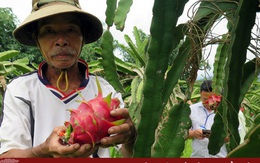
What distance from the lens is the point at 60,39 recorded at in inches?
48.9

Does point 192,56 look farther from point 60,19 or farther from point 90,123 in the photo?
point 60,19

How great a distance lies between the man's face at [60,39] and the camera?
1245 millimetres

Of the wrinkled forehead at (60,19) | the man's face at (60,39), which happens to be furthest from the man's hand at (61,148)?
the wrinkled forehead at (60,19)

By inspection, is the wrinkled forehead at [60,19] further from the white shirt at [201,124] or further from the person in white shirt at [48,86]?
the white shirt at [201,124]

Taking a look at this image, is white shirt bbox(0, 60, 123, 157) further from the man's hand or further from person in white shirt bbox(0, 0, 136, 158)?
the man's hand

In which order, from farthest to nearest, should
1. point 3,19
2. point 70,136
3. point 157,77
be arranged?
point 3,19 → point 157,77 → point 70,136

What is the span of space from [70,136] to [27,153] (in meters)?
0.23

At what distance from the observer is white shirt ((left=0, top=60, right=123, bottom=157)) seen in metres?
1.18

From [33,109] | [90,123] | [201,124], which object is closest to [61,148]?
[90,123]

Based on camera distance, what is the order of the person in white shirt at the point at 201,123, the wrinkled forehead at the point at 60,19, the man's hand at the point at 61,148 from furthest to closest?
the person in white shirt at the point at 201,123, the wrinkled forehead at the point at 60,19, the man's hand at the point at 61,148

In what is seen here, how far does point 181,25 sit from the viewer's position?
1.11 meters

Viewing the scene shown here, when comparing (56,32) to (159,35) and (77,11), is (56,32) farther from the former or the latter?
(159,35)

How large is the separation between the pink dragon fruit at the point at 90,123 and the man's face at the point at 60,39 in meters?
0.30

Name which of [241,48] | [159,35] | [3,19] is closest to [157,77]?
[159,35]
